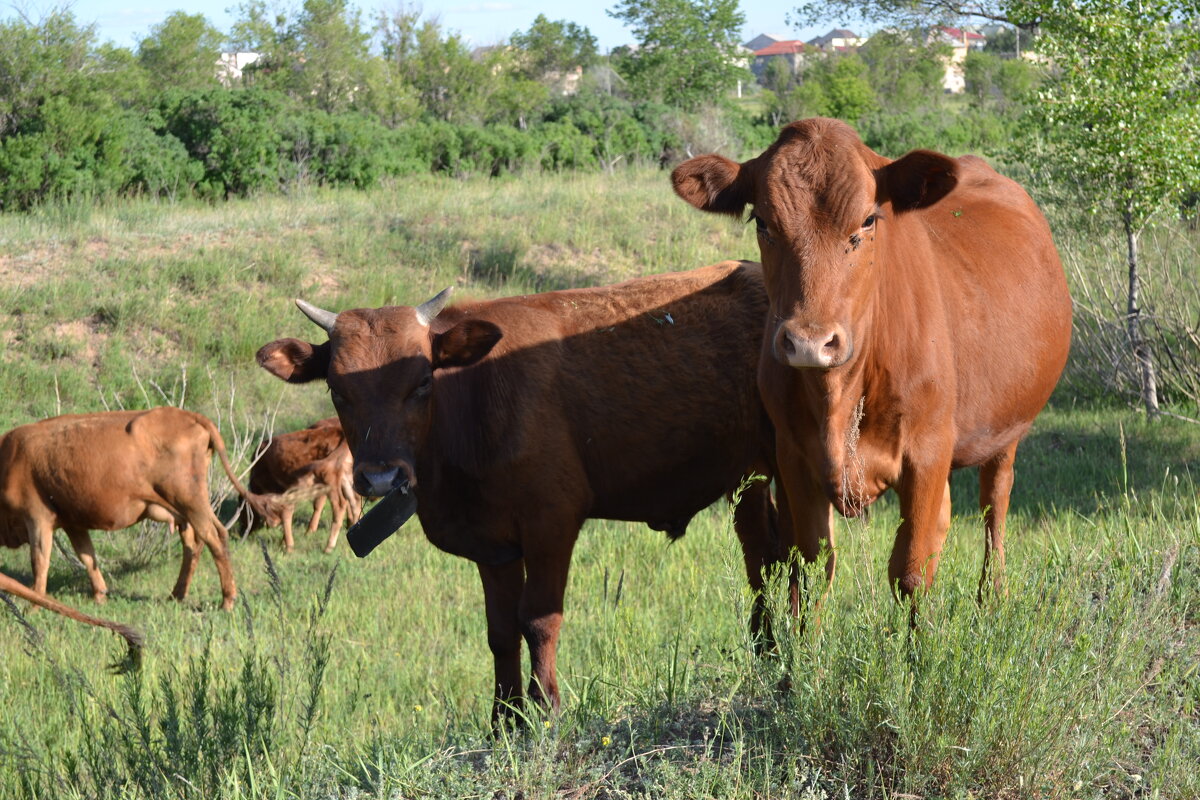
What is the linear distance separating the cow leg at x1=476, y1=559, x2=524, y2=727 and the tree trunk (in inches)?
353

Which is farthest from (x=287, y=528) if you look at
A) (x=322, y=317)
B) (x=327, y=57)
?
(x=327, y=57)

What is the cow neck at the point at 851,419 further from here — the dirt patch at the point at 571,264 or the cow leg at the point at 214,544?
the dirt patch at the point at 571,264

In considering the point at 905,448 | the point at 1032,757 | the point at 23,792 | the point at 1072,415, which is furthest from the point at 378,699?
the point at 1072,415

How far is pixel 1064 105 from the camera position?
41.0 ft

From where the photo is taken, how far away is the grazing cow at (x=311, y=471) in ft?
39.7

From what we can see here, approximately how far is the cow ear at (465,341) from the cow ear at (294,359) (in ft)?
1.82

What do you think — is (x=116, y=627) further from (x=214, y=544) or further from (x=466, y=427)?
(x=214, y=544)

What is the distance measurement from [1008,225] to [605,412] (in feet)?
7.56

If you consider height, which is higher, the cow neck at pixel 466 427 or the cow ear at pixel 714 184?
the cow ear at pixel 714 184

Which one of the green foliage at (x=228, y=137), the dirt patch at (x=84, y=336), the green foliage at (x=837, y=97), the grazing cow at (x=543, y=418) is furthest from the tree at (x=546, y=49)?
the grazing cow at (x=543, y=418)

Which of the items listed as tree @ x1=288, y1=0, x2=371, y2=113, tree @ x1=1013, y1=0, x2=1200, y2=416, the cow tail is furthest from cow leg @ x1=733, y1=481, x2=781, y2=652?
tree @ x1=288, y1=0, x2=371, y2=113

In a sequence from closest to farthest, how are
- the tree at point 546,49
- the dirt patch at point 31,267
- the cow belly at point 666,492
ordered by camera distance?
the cow belly at point 666,492 < the dirt patch at point 31,267 < the tree at point 546,49

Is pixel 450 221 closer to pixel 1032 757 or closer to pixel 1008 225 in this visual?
pixel 1008 225

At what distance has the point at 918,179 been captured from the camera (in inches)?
183
